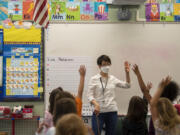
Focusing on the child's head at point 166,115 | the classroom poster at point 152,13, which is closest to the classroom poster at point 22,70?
the classroom poster at point 152,13

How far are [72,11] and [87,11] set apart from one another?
0.80 ft

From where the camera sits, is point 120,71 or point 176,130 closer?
point 176,130

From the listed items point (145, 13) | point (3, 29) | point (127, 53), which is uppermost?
point (145, 13)

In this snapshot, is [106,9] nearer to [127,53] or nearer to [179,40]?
[127,53]

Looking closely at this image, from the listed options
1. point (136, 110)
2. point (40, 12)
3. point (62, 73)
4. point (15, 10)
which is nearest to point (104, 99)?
point (136, 110)

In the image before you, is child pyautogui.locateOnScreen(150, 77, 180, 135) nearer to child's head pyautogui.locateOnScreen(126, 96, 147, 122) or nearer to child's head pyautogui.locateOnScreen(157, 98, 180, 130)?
child's head pyautogui.locateOnScreen(157, 98, 180, 130)

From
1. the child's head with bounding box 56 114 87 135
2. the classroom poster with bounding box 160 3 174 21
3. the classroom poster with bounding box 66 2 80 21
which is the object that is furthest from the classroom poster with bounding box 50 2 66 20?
the child's head with bounding box 56 114 87 135

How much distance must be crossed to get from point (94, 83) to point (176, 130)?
148cm

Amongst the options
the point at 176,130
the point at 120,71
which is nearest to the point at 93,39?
the point at 120,71

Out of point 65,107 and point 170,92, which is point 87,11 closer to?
point 170,92

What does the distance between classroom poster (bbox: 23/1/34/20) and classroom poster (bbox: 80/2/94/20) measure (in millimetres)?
818

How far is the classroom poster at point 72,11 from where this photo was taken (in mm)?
4094

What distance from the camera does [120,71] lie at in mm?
4125

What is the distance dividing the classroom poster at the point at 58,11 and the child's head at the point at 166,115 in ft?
8.06
